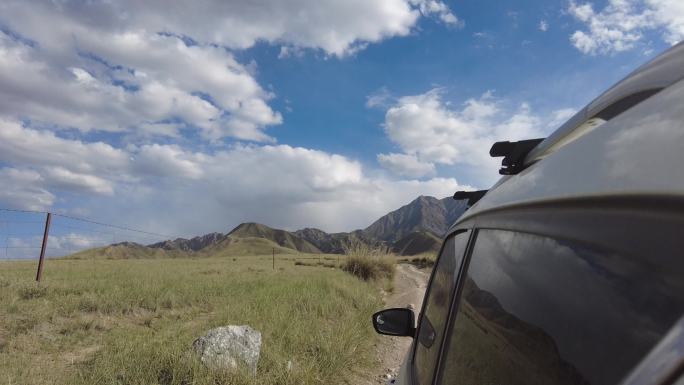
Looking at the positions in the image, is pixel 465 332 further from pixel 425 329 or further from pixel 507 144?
pixel 425 329

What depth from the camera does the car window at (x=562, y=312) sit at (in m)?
0.64

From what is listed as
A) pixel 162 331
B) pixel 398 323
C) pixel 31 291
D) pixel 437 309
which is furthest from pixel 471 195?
pixel 31 291

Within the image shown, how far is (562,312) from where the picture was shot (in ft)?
2.90

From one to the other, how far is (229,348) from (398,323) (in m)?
3.25

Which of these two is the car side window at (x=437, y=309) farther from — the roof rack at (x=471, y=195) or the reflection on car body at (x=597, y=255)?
the reflection on car body at (x=597, y=255)

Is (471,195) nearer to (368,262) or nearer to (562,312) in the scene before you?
(562,312)

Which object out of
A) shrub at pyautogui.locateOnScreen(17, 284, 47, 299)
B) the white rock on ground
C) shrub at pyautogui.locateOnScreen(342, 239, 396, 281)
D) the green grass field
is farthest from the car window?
shrub at pyautogui.locateOnScreen(342, 239, 396, 281)

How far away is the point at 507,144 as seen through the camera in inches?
83.4

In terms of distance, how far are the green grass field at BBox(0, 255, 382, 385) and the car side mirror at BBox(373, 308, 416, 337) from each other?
267 cm

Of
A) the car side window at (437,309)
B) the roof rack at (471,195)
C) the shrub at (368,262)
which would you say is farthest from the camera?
the shrub at (368,262)

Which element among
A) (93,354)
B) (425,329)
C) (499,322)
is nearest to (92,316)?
(93,354)

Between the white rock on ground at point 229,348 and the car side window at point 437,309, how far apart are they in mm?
3204

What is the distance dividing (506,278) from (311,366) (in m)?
4.99

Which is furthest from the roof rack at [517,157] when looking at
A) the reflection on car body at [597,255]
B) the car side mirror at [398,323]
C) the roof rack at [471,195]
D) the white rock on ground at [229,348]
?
the white rock on ground at [229,348]
